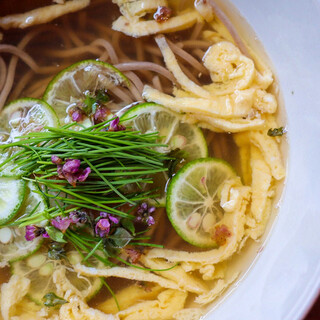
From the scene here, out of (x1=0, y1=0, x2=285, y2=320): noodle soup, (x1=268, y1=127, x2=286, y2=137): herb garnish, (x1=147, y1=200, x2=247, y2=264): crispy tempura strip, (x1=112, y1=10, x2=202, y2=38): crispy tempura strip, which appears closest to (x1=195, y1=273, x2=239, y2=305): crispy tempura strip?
(x1=0, y1=0, x2=285, y2=320): noodle soup

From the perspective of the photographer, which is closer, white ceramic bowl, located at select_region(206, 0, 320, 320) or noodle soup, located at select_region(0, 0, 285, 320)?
white ceramic bowl, located at select_region(206, 0, 320, 320)

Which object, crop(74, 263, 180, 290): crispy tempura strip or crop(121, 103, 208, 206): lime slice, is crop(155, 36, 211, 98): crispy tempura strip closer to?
crop(121, 103, 208, 206): lime slice

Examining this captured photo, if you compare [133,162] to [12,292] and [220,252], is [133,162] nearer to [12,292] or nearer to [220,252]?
[220,252]

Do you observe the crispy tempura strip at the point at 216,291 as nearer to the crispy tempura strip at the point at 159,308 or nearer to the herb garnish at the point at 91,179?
the crispy tempura strip at the point at 159,308

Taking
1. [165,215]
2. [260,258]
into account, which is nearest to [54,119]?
[165,215]

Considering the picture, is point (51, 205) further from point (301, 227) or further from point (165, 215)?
point (301, 227)

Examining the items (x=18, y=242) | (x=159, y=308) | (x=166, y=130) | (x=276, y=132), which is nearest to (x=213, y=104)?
(x=166, y=130)
